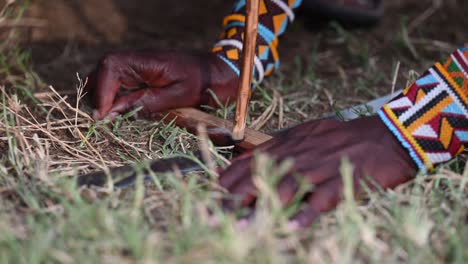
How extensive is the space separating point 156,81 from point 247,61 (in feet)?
1.16

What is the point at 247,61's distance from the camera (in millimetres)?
1335

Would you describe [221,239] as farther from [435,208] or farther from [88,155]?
[88,155]

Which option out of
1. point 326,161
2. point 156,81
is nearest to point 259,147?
point 326,161

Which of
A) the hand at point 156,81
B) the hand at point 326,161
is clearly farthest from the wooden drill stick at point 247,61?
the hand at point 156,81

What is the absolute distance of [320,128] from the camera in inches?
52.3

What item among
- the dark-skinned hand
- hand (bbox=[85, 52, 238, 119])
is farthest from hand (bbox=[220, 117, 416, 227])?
hand (bbox=[85, 52, 238, 119])

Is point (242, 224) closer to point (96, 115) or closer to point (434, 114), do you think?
point (434, 114)

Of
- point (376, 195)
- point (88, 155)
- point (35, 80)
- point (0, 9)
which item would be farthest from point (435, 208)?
point (0, 9)

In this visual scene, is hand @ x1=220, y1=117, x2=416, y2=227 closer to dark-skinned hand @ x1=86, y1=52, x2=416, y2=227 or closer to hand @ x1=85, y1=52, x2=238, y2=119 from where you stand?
dark-skinned hand @ x1=86, y1=52, x2=416, y2=227

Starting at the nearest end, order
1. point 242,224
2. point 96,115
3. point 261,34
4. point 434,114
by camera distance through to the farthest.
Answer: point 242,224 < point 434,114 < point 96,115 < point 261,34

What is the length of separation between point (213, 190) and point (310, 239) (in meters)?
0.22

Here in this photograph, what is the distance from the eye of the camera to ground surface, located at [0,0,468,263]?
979 millimetres

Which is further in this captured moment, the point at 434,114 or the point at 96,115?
the point at 96,115

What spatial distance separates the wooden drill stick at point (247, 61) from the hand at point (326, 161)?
0.32ft
